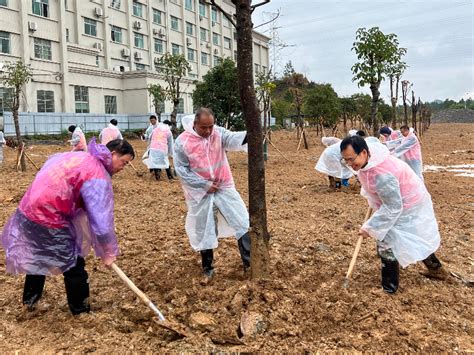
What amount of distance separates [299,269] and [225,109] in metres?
10.9

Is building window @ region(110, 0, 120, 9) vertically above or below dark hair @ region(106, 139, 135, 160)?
above

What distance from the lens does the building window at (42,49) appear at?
2603cm

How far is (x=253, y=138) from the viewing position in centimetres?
340

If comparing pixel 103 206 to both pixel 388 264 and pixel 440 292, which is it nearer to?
pixel 388 264

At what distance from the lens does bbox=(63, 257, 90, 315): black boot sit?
3201mm

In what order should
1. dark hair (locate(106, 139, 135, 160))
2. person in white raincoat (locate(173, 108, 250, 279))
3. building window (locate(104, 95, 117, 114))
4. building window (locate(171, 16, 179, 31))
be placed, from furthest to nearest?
building window (locate(171, 16, 179, 31)) → building window (locate(104, 95, 117, 114)) → person in white raincoat (locate(173, 108, 250, 279)) → dark hair (locate(106, 139, 135, 160))

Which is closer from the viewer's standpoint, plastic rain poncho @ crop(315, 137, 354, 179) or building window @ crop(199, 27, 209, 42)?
plastic rain poncho @ crop(315, 137, 354, 179)

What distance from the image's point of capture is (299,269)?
405cm

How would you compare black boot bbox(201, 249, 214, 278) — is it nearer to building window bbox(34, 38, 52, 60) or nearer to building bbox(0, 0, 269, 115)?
building bbox(0, 0, 269, 115)

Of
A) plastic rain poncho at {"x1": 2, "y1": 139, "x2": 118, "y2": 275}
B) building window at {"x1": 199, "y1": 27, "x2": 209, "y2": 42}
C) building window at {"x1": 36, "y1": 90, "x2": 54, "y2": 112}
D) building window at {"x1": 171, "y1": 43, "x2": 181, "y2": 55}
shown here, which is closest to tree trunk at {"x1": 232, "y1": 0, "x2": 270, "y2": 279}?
plastic rain poncho at {"x1": 2, "y1": 139, "x2": 118, "y2": 275}

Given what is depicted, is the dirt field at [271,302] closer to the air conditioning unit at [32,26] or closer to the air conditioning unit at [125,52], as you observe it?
the air conditioning unit at [32,26]

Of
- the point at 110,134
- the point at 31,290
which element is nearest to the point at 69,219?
the point at 31,290

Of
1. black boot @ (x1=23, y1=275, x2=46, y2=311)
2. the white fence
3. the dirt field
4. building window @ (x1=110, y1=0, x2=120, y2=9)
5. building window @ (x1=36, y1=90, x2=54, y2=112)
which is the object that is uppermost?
building window @ (x1=110, y1=0, x2=120, y2=9)

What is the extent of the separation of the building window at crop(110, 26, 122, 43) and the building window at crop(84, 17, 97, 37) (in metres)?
1.62
